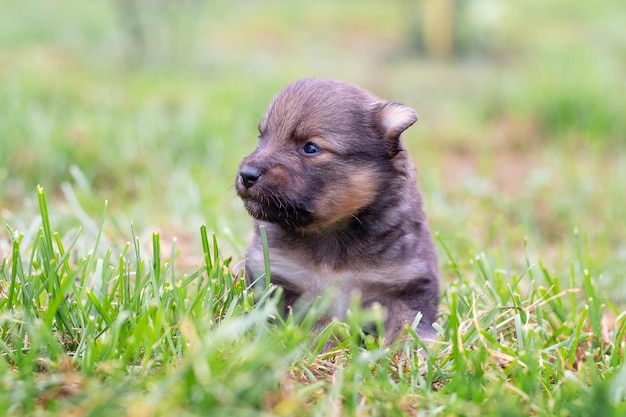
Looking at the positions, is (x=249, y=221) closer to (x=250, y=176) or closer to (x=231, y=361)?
(x=250, y=176)

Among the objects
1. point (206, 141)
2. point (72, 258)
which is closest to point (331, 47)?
point (206, 141)

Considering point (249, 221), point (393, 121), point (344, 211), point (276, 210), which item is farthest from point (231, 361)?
point (249, 221)

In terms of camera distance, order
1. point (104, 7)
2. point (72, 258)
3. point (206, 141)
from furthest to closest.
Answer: point (104, 7) < point (206, 141) < point (72, 258)

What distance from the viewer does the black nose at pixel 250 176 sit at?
3537 millimetres

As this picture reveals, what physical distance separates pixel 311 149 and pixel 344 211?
32 centimetres

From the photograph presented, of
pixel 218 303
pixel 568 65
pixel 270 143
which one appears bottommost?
pixel 568 65

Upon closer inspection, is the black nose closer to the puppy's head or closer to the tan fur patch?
the puppy's head

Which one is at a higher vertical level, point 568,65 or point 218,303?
point 218,303

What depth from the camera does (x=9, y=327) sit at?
306 centimetres

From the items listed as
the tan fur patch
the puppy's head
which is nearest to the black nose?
the puppy's head

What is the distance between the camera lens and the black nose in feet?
11.6

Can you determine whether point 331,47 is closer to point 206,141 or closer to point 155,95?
point 155,95

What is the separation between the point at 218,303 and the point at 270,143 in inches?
31.3

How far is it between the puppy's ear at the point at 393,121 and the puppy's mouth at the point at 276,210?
549mm
